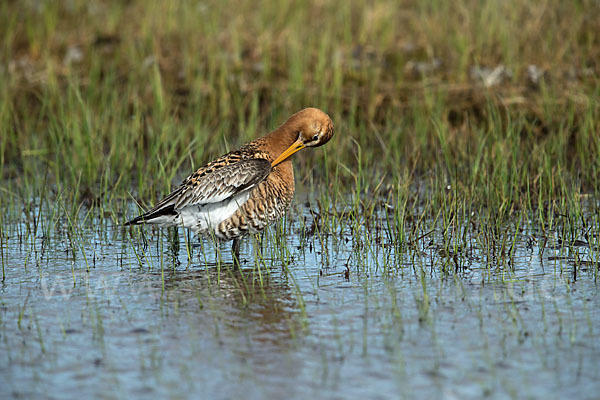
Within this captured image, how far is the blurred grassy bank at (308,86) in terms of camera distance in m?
7.82

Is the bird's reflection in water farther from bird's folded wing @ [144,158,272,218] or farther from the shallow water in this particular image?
bird's folded wing @ [144,158,272,218]

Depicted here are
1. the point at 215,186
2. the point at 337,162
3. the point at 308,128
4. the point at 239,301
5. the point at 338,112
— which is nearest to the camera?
the point at 239,301

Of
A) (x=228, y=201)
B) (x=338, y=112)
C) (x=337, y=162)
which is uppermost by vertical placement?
(x=338, y=112)

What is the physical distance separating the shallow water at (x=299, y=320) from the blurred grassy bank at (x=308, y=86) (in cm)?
122

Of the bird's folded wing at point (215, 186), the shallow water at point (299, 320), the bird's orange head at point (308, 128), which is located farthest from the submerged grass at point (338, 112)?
the bird's folded wing at point (215, 186)

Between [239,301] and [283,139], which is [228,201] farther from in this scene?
[239,301]

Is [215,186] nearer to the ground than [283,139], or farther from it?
nearer to the ground

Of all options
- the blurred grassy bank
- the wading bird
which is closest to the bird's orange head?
the wading bird

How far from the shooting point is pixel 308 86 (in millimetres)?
9891

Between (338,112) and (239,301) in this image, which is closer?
(239,301)

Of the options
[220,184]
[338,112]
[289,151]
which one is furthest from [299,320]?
[338,112]

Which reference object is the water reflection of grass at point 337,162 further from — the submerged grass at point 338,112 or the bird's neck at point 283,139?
the bird's neck at point 283,139

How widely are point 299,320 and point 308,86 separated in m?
5.48

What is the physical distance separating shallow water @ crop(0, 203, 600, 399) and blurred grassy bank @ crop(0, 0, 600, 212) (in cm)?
122
